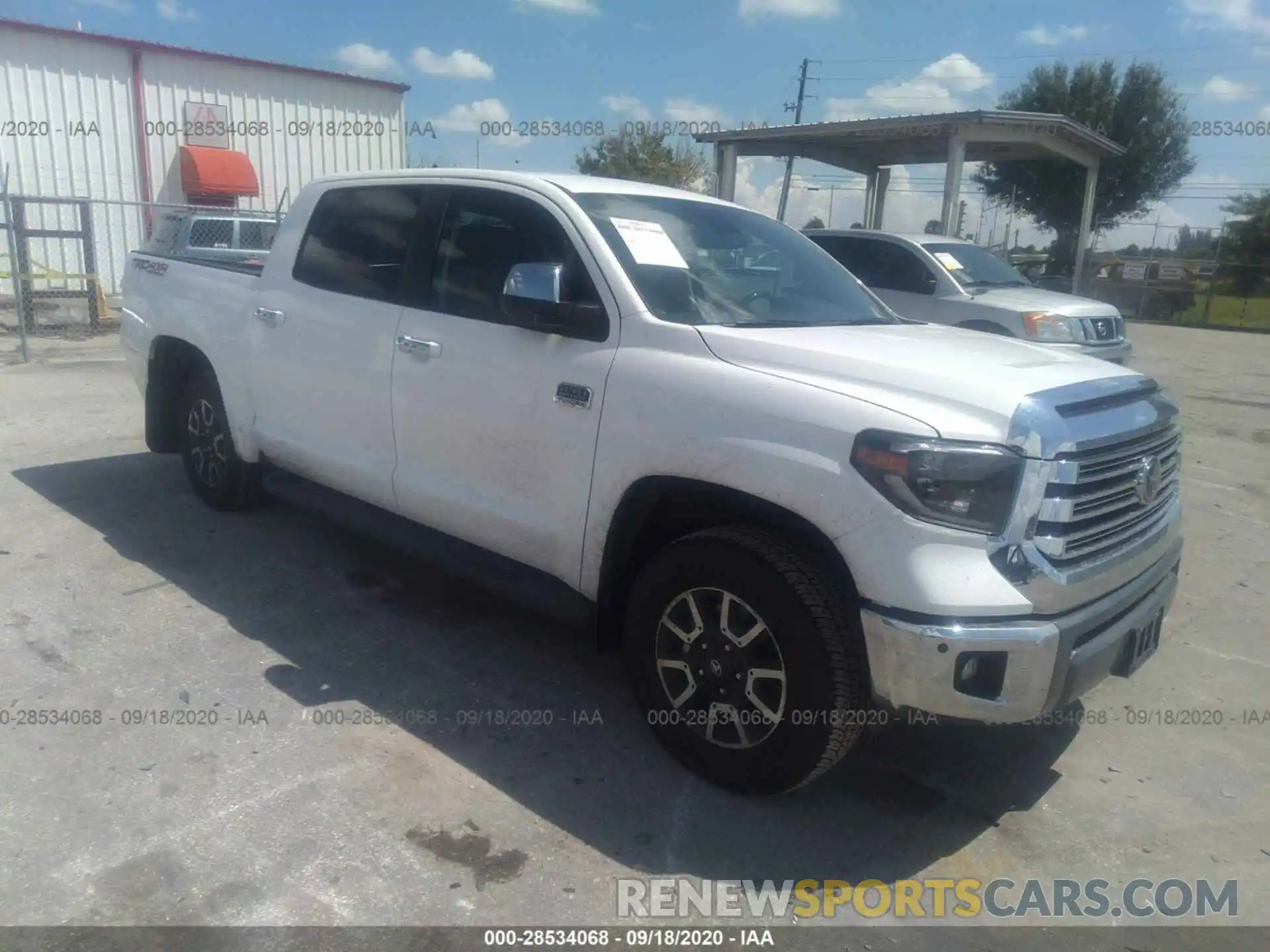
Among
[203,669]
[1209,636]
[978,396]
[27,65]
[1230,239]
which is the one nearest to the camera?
[978,396]

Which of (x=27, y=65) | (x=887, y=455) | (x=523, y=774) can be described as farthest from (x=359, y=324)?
(x=27, y=65)

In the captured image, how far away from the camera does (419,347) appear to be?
4.07 meters

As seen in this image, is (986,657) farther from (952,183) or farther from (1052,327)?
(952,183)

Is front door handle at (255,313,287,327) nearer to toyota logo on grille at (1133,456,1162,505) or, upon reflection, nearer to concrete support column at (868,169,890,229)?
toyota logo on grille at (1133,456,1162,505)

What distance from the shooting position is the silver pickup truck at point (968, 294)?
31.4ft

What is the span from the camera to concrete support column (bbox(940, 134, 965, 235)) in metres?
13.9

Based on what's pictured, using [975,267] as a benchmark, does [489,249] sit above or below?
above

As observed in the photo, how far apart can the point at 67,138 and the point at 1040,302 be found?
A: 1709 cm

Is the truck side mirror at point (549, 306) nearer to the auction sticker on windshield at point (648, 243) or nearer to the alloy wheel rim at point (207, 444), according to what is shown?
the auction sticker on windshield at point (648, 243)

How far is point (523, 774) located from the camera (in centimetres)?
341

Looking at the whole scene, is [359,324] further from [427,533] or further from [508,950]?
[508,950]

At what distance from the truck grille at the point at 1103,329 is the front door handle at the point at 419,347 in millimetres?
7800

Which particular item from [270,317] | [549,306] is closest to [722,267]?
[549,306]

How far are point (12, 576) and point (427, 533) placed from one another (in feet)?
7.53
